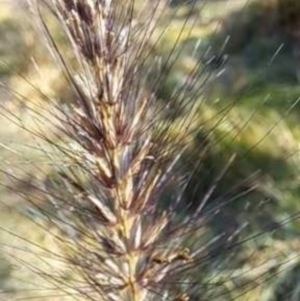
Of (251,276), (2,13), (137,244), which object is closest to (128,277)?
(137,244)

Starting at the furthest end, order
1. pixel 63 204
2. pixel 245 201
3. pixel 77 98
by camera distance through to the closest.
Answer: pixel 245 201, pixel 63 204, pixel 77 98

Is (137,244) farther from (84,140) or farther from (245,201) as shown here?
(245,201)

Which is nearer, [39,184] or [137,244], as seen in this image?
[137,244]

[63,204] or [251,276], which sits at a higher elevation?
[251,276]

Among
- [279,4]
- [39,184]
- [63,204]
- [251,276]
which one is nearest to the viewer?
[63,204]

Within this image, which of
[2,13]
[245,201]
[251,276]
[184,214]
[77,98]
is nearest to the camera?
[77,98]

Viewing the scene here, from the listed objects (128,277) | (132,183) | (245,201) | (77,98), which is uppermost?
(245,201)

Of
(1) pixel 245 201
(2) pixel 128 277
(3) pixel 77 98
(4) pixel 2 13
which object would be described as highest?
(4) pixel 2 13

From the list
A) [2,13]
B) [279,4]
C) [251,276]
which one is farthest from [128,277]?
[2,13]

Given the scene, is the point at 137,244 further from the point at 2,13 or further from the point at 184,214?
the point at 2,13
